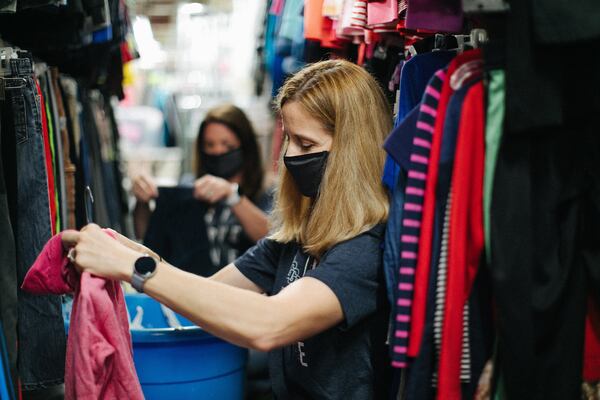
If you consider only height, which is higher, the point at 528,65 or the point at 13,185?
the point at 528,65

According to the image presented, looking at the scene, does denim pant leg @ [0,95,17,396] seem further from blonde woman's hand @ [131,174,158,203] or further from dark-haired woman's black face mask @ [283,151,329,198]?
blonde woman's hand @ [131,174,158,203]

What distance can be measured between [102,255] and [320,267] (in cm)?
56

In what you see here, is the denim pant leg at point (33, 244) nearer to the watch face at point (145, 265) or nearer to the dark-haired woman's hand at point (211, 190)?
the watch face at point (145, 265)

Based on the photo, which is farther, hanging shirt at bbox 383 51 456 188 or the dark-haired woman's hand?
the dark-haired woman's hand

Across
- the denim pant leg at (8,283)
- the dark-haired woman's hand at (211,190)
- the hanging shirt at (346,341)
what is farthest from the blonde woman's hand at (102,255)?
the dark-haired woman's hand at (211,190)

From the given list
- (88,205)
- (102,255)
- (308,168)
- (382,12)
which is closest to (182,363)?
(102,255)

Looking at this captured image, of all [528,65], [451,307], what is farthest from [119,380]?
[528,65]

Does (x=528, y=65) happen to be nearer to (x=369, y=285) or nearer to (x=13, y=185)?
(x=369, y=285)

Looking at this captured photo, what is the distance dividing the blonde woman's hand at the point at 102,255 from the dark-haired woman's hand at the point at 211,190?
1594 mm

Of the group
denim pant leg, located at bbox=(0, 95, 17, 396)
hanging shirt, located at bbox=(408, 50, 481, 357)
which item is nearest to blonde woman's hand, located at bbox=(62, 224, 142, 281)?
denim pant leg, located at bbox=(0, 95, 17, 396)

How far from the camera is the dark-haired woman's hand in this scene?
3307 millimetres

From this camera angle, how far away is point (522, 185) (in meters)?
1.43

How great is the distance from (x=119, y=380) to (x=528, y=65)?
1.25 metres

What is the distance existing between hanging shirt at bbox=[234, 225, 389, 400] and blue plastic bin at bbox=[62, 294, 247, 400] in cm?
29
